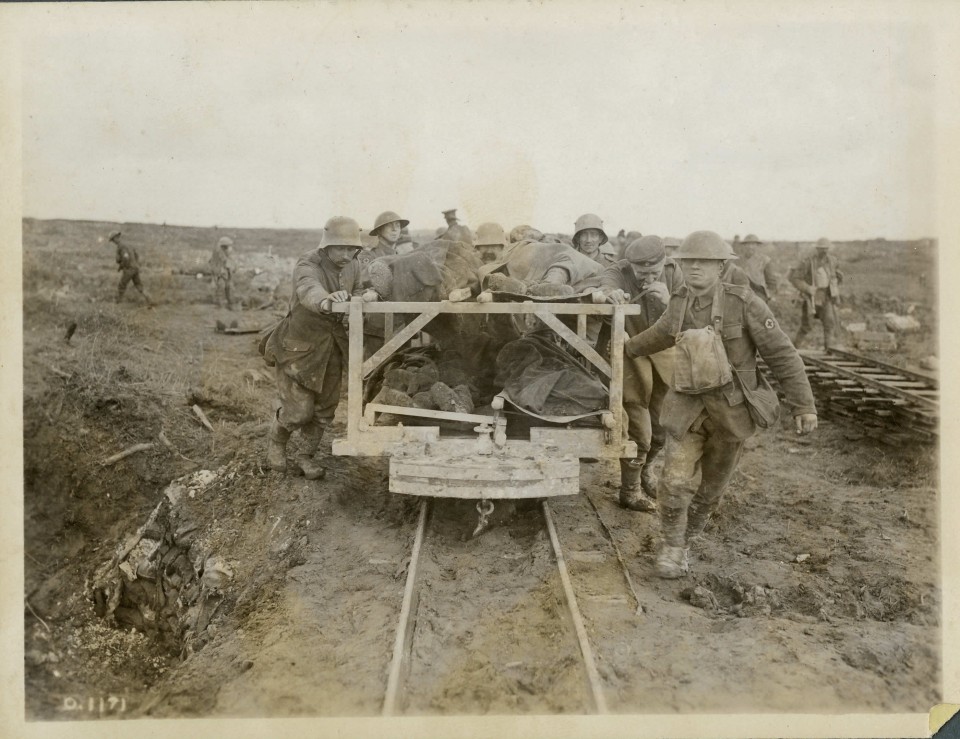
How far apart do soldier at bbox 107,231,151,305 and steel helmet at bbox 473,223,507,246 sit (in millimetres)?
2632

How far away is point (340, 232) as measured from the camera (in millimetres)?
5492

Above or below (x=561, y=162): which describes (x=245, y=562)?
below

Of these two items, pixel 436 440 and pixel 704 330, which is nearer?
pixel 704 330

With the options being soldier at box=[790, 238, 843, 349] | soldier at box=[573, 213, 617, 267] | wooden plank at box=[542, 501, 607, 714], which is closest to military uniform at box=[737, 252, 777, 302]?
soldier at box=[790, 238, 843, 349]

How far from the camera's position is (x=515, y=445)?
5.08 metres

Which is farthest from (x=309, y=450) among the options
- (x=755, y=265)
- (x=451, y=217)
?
(x=755, y=265)

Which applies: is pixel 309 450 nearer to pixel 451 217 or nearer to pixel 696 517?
pixel 451 217

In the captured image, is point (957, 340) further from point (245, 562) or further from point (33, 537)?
point (33, 537)

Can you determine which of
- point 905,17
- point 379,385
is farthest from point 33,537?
point 905,17

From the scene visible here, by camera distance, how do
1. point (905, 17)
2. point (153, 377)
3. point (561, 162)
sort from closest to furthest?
point (905, 17), point (561, 162), point (153, 377)

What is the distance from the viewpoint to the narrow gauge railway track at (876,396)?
629 centimetres

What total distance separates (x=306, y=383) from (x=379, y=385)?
62 cm

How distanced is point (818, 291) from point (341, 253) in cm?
598

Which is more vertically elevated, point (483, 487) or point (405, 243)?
point (405, 243)
